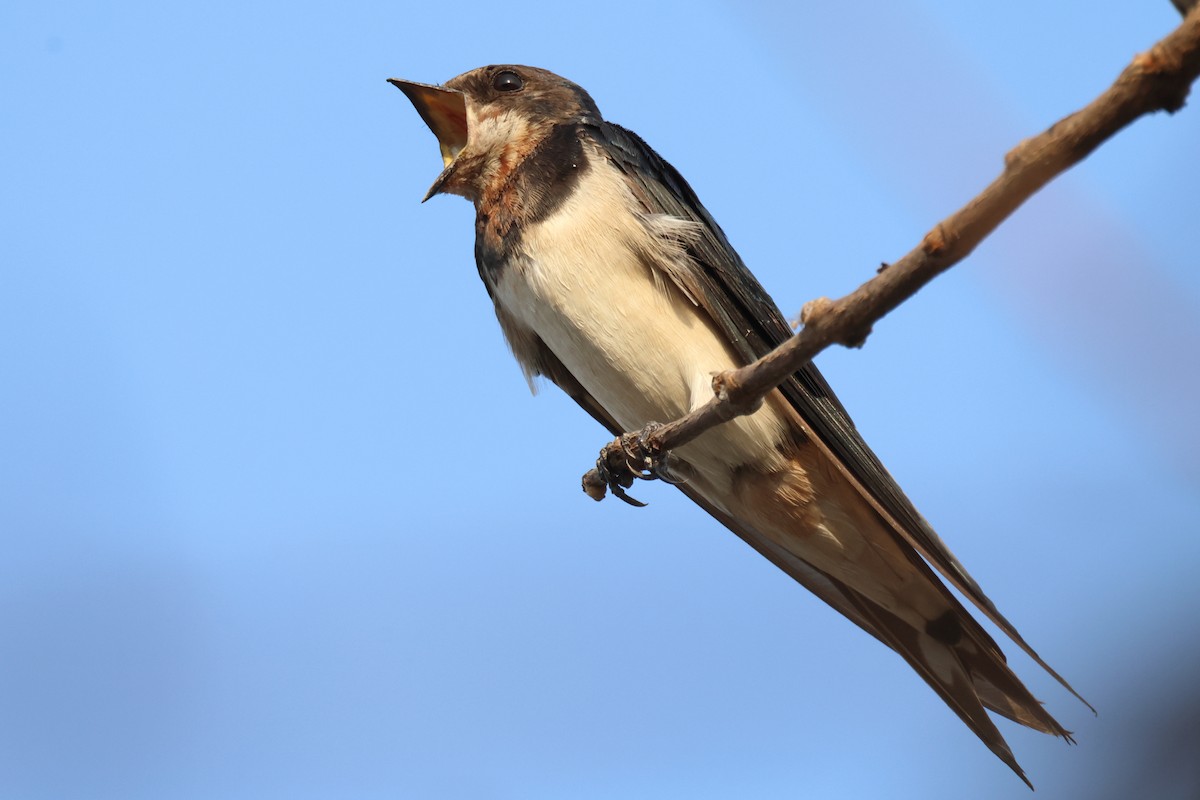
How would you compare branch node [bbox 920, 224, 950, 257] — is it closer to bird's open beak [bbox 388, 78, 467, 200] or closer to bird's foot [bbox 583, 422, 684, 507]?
bird's foot [bbox 583, 422, 684, 507]

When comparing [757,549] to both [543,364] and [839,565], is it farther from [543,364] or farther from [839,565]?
[543,364]

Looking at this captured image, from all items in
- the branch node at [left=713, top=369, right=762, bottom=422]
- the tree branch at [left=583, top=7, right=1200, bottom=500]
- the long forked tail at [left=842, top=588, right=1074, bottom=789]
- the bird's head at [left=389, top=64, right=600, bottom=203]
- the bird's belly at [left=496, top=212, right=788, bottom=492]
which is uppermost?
the bird's head at [left=389, top=64, right=600, bottom=203]

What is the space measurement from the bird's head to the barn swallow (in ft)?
0.74

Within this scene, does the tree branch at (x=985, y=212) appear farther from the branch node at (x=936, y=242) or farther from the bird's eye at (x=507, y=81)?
the bird's eye at (x=507, y=81)

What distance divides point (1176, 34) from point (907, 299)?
0.84 meters

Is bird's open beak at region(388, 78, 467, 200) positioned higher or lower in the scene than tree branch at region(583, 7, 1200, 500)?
higher

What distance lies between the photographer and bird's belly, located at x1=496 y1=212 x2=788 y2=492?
478cm

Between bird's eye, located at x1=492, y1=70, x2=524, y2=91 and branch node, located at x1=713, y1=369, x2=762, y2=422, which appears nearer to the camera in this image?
branch node, located at x1=713, y1=369, x2=762, y2=422

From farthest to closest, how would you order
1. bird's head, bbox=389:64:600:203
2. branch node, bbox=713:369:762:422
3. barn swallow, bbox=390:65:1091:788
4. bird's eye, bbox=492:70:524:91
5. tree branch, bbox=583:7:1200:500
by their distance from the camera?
bird's eye, bbox=492:70:524:91 → bird's head, bbox=389:64:600:203 → barn swallow, bbox=390:65:1091:788 → branch node, bbox=713:369:762:422 → tree branch, bbox=583:7:1200:500

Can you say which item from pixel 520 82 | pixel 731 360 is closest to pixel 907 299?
pixel 731 360

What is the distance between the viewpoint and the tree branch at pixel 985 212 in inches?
96.2

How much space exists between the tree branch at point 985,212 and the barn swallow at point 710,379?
3.25 feet

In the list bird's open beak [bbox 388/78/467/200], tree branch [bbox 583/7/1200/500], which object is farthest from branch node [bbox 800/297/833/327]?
bird's open beak [bbox 388/78/467/200]

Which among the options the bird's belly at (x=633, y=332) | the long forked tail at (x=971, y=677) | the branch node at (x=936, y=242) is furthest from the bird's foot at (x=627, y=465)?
the branch node at (x=936, y=242)
